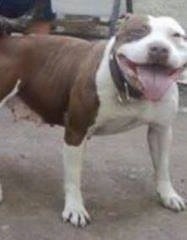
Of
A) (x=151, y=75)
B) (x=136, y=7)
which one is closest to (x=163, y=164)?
(x=151, y=75)

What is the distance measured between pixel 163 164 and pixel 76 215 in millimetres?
534

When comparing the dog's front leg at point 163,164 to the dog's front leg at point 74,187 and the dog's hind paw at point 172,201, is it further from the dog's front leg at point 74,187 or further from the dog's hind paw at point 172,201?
the dog's front leg at point 74,187

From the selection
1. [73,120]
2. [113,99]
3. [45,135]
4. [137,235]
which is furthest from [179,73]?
[45,135]

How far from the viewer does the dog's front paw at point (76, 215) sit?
12.2 feet

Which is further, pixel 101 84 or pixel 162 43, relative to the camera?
pixel 101 84

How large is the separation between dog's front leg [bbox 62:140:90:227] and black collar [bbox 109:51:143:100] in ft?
1.06

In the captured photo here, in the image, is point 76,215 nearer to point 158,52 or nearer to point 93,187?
point 93,187

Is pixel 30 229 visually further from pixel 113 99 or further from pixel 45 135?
pixel 45 135

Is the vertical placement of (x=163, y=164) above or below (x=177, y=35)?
below

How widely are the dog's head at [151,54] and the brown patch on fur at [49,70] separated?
28 centimetres

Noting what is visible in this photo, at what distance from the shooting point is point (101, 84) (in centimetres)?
357

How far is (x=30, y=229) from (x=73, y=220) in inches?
8.3

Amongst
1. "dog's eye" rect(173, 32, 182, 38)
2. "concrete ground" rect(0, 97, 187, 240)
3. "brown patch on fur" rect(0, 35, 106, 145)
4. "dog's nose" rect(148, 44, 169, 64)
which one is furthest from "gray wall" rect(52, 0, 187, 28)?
"dog's nose" rect(148, 44, 169, 64)

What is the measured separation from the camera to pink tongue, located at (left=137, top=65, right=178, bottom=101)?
3371 millimetres
